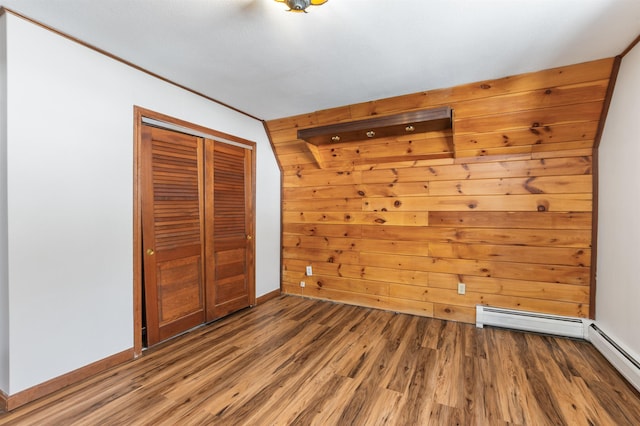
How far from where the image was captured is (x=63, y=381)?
196 centimetres

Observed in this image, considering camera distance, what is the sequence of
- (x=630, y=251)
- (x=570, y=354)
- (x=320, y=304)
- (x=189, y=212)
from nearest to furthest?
(x=630, y=251) → (x=570, y=354) → (x=189, y=212) → (x=320, y=304)

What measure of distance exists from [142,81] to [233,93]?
0.79 m

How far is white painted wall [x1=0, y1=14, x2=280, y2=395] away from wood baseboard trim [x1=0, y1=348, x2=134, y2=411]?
42mm

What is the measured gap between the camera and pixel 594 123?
8.14 feet

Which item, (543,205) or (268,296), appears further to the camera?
(268,296)

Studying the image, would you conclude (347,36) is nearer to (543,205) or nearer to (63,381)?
(543,205)

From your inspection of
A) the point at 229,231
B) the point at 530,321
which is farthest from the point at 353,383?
the point at 229,231

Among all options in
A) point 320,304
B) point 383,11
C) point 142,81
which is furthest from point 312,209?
point 383,11

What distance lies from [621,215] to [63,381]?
14.1 ft

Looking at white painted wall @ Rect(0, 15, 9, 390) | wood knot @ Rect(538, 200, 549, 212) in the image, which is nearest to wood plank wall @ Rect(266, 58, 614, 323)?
wood knot @ Rect(538, 200, 549, 212)

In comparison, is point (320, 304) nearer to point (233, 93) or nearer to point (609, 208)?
point (233, 93)

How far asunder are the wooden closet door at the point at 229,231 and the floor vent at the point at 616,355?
3438 mm

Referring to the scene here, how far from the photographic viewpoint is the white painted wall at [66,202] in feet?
5.76

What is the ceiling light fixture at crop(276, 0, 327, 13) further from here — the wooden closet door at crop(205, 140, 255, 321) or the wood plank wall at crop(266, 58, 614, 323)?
the wooden closet door at crop(205, 140, 255, 321)
